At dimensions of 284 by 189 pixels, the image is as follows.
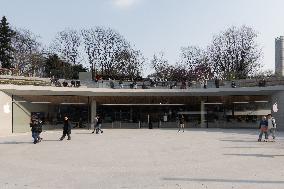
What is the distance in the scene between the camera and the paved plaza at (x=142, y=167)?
34.4ft

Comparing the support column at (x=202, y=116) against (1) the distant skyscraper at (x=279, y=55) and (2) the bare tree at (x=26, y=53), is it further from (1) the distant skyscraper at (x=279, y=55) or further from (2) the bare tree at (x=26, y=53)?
(2) the bare tree at (x=26, y=53)

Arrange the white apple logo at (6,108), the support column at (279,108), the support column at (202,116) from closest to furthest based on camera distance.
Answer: the white apple logo at (6,108)
the support column at (279,108)
the support column at (202,116)

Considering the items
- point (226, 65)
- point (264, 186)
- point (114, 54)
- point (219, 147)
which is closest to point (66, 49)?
point (114, 54)

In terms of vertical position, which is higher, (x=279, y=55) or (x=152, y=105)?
(x=279, y=55)

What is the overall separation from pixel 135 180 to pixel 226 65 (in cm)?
4980

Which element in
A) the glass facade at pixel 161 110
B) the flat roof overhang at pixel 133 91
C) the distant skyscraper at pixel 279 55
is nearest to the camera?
the flat roof overhang at pixel 133 91

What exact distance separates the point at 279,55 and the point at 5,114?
31619 mm

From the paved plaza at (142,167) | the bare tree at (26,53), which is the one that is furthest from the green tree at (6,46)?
the paved plaza at (142,167)

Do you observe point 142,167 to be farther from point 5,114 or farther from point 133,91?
point 133,91

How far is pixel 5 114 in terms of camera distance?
3131cm

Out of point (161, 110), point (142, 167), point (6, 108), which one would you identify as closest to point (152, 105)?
point (161, 110)

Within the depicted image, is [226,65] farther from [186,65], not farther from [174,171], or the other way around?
[174,171]

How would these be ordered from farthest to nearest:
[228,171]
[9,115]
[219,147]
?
[9,115], [219,147], [228,171]

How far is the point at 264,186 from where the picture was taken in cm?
995
